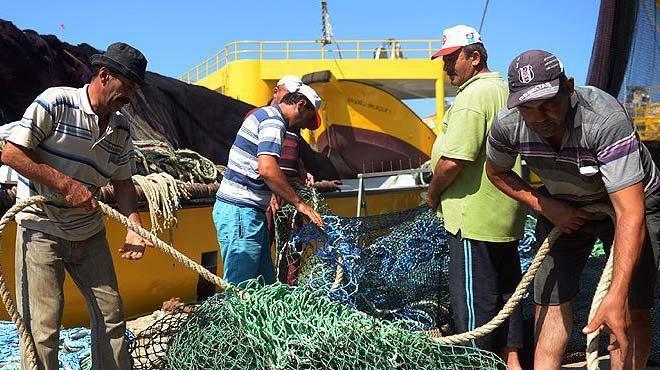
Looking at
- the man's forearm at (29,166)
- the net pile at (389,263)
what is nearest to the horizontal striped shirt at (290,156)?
the net pile at (389,263)

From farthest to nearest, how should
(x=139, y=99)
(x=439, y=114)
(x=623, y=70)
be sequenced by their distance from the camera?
(x=439, y=114), (x=139, y=99), (x=623, y=70)

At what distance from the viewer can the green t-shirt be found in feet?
11.3

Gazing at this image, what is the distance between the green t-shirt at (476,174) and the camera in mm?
3430

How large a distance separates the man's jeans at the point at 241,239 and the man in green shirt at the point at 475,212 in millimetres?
1100

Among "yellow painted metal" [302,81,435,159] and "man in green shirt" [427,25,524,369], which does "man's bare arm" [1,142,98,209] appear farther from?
"yellow painted metal" [302,81,435,159]

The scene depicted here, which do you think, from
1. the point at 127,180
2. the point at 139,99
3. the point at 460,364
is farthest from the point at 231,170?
the point at 139,99

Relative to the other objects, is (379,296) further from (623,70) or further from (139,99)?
(139,99)

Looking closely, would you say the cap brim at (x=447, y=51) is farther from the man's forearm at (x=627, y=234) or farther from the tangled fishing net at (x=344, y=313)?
the man's forearm at (x=627, y=234)

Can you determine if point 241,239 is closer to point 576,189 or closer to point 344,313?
point 344,313

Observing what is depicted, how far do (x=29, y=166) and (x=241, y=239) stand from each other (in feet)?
4.78

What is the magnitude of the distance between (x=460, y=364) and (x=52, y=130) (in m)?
1.92

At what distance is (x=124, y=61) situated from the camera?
3.06 meters

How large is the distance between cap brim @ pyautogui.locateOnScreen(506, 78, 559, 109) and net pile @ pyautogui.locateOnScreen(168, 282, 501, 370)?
1.00 meters

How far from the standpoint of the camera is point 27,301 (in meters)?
3.15
